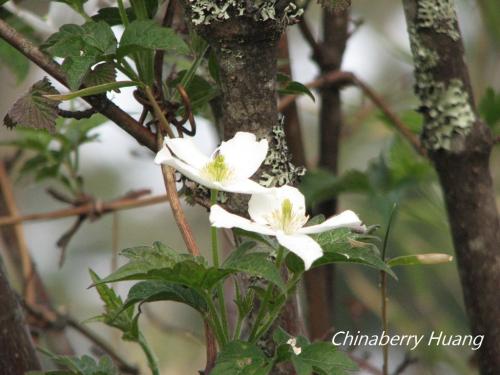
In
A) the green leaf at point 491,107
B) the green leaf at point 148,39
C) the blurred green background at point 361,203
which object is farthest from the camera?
the blurred green background at point 361,203

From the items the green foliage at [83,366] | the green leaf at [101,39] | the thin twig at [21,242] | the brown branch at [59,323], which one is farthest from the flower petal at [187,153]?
the thin twig at [21,242]

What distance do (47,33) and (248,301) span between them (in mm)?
645

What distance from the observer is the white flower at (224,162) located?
559 millimetres

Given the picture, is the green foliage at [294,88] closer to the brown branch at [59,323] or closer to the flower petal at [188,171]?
the flower petal at [188,171]

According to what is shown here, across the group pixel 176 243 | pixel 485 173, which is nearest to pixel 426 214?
pixel 485 173

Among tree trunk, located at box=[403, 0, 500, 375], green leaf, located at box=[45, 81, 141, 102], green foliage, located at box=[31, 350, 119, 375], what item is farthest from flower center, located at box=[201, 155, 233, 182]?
tree trunk, located at box=[403, 0, 500, 375]

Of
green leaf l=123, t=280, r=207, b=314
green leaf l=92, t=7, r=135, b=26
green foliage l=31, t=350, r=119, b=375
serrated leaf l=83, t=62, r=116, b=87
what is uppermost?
green leaf l=92, t=7, r=135, b=26

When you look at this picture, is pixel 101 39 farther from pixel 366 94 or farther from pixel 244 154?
pixel 366 94

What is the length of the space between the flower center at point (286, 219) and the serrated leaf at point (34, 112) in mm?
213

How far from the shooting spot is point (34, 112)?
2.16ft

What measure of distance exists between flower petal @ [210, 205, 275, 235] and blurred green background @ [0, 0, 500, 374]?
1.19 feet

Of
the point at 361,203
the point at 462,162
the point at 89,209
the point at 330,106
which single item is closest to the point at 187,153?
the point at 462,162

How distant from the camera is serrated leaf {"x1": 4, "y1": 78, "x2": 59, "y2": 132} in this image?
0.65m

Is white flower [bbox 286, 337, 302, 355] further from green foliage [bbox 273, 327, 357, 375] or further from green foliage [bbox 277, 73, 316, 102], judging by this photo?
green foliage [bbox 277, 73, 316, 102]
